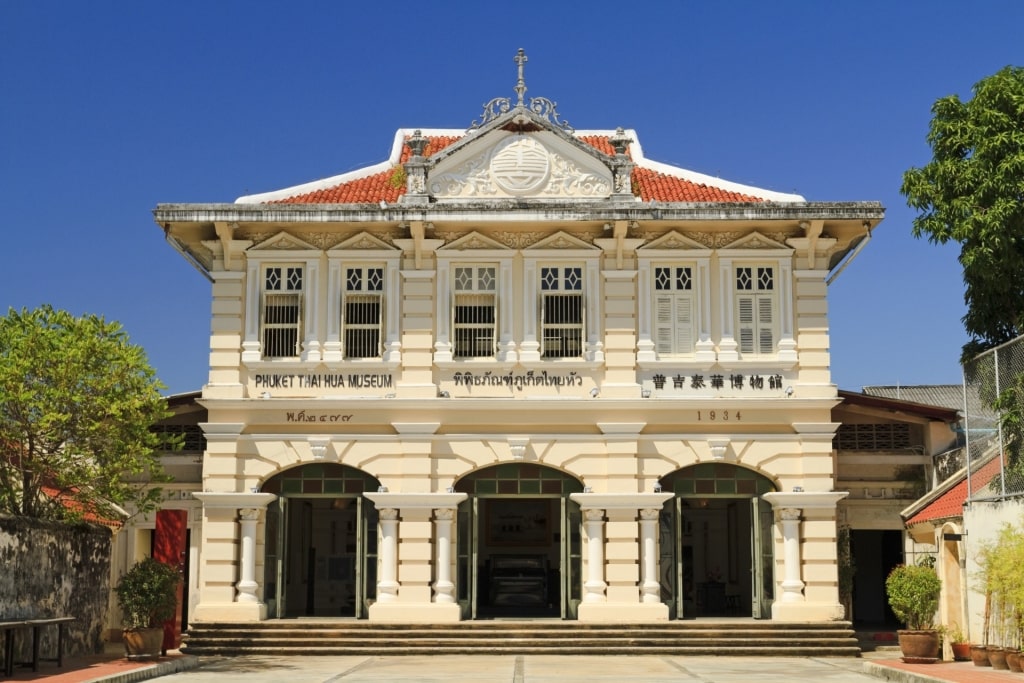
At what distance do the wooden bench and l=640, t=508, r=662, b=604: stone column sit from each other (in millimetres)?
8812

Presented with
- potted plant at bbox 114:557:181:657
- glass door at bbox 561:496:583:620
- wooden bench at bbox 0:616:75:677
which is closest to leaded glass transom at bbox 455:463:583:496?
glass door at bbox 561:496:583:620

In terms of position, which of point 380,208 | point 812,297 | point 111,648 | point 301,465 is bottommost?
point 111,648

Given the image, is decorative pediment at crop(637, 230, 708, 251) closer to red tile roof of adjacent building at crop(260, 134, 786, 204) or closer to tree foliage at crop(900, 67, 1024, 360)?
red tile roof of adjacent building at crop(260, 134, 786, 204)

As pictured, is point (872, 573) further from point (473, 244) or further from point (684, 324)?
point (473, 244)

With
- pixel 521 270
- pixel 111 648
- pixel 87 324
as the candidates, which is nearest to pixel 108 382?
pixel 87 324

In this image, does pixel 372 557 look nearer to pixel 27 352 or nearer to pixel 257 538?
pixel 257 538

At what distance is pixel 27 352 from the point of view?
60.2 feet

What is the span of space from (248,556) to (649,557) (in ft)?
21.3

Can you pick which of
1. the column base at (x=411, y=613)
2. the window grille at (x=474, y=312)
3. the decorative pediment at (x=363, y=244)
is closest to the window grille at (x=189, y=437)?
the decorative pediment at (x=363, y=244)

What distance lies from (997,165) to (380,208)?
9.56m

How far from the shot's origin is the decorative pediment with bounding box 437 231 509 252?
21.5 m

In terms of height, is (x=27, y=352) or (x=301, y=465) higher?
(x=27, y=352)

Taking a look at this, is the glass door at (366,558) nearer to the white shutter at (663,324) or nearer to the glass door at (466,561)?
the glass door at (466,561)

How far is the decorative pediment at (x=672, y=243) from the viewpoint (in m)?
21.6
